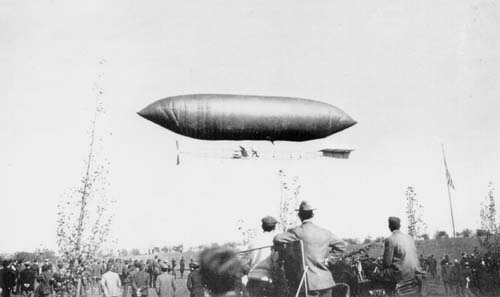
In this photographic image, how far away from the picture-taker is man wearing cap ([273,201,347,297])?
5918mm

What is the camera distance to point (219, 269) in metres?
2.99

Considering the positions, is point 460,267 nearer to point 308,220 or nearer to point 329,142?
point 329,142

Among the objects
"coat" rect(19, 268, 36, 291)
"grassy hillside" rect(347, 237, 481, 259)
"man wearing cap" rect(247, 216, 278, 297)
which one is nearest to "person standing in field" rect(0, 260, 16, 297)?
"coat" rect(19, 268, 36, 291)

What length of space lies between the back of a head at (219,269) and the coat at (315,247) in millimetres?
2841

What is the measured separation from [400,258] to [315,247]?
189 cm

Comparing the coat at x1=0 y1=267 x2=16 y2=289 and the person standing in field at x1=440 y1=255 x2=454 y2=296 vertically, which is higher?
the coat at x1=0 y1=267 x2=16 y2=289

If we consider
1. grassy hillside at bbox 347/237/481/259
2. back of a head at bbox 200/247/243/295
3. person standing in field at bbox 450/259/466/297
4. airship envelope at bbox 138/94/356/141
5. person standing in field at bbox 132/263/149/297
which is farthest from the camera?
grassy hillside at bbox 347/237/481/259

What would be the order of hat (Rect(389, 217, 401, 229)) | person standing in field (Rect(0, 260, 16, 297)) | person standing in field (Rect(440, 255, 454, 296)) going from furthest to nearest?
person standing in field (Rect(440, 255, 454, 296))
person standing in field (Rect(0, 260, 16, 297))
hat (Rect(389, 217, 401, 229))

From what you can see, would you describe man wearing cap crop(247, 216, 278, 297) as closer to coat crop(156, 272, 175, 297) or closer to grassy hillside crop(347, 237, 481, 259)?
coat crop(156, 272, 175, 297)

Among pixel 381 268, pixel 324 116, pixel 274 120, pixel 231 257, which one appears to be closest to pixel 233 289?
pixel 231 257

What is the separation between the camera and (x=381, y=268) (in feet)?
24.8

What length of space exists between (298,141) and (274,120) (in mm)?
1731

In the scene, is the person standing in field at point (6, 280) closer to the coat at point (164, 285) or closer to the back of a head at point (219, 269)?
the coat at point (164, 285)

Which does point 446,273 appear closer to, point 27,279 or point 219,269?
point 27,279
